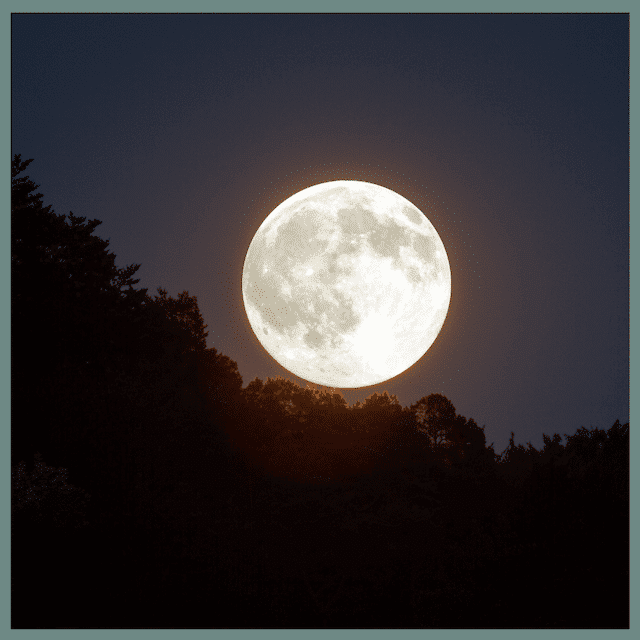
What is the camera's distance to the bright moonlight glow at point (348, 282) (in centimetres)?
1398

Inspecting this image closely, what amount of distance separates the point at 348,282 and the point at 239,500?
849 cm

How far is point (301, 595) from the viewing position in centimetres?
1370

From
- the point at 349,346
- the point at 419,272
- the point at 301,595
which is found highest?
the point at 419,272

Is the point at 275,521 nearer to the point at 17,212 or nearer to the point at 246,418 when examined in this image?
the point at 246,418

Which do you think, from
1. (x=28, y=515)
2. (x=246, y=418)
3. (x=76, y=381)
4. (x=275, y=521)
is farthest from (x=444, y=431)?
(x=28, y=515)

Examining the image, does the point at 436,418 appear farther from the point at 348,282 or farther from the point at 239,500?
the point at 348,282

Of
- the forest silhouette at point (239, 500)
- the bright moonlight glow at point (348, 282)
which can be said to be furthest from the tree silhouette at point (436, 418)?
the bright moonlight glow at point (348, 282)

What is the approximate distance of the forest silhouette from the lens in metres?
11.9

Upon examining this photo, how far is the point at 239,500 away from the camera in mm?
17547

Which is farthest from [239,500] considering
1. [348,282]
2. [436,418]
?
[436,418]

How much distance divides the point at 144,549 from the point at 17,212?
1028 centimetres

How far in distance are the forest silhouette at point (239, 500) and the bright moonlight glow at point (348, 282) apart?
5.16m

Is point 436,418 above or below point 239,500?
above

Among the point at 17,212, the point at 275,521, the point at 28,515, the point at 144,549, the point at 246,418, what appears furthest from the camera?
the point at 246,418
